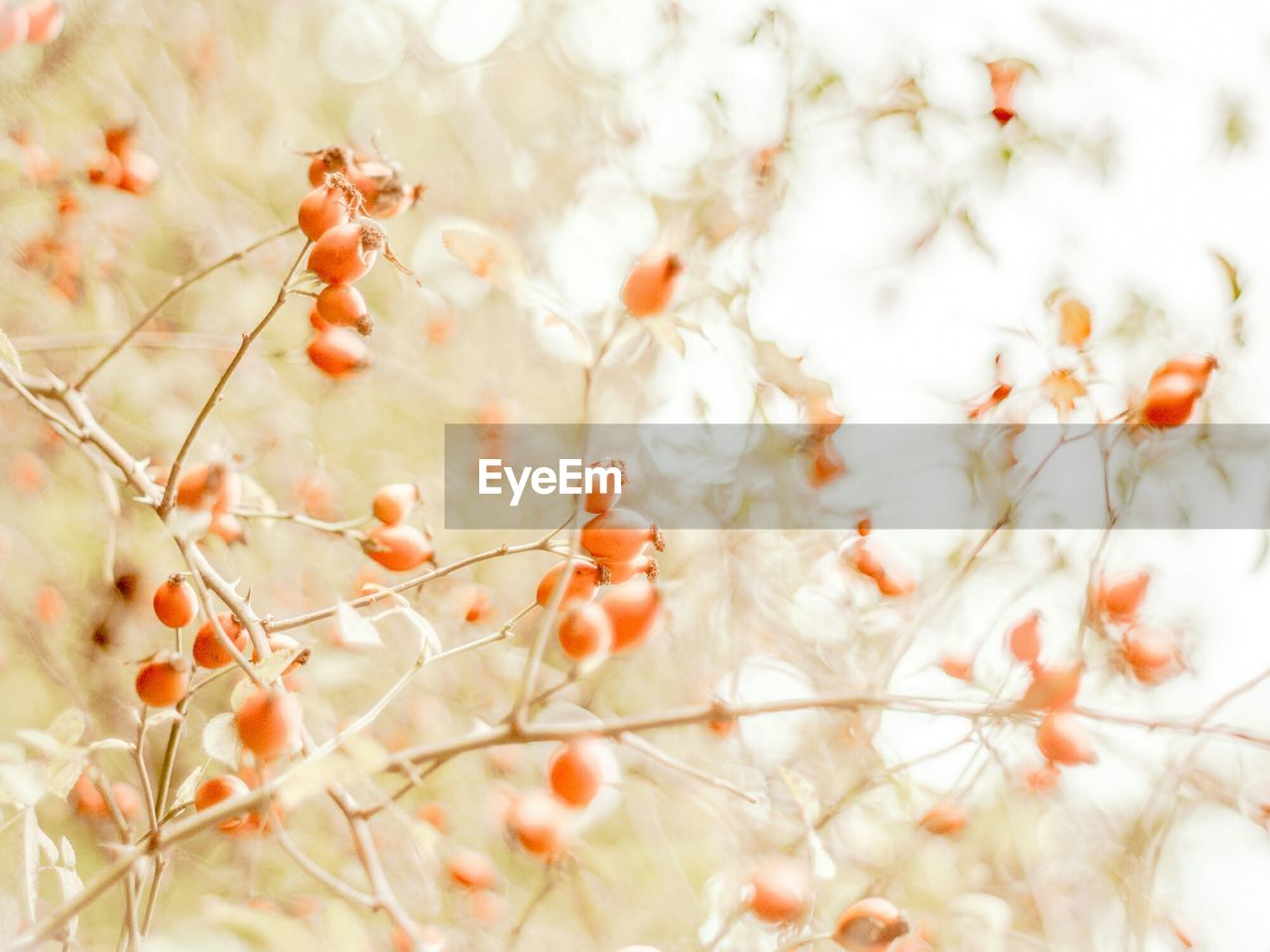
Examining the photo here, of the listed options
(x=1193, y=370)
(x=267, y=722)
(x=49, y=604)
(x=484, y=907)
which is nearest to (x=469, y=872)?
(x=484, y=907)

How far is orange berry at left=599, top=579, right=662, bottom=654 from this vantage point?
527 mm

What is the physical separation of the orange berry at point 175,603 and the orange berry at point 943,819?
67cm

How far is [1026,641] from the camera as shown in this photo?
73 centimetres

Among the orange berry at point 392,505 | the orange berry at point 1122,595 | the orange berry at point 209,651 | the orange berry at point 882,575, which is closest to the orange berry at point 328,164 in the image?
the orange berry at point 392,505

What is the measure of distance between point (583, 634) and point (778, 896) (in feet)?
0.92

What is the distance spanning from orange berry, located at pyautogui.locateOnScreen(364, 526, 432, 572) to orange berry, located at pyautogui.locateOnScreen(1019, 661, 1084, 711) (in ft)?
1.63

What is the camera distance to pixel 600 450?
122 centimetres

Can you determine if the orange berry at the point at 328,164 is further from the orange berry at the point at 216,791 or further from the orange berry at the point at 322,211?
the orange berry at the point at 216,791

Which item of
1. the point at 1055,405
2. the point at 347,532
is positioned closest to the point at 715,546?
the point at 1055,405

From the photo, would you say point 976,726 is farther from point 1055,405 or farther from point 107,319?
point 107,319

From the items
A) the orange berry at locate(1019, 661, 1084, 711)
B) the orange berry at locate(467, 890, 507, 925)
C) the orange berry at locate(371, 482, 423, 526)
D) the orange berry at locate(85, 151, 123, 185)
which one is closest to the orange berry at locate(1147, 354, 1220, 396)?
the orange berry at locate(1019, 661, 1084, 711)

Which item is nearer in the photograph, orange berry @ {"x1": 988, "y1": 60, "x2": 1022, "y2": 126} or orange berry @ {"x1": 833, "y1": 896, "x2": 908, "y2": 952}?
orange berry @ {"x1": 833, "y1": 896, "x2": 908, "y2": 952}

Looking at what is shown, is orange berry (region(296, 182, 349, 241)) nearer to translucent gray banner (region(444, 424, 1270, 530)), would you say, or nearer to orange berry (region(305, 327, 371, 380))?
orange berry (region(305, 327, 371, 380))

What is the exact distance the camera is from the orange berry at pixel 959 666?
96cm
